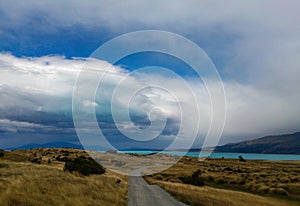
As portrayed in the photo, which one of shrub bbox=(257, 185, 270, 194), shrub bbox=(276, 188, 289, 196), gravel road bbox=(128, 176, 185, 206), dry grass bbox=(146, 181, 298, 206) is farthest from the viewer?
shrub bbox=(257, 185, 270, 194)

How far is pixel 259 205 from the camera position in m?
21.9

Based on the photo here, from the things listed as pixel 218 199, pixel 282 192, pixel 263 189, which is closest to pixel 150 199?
pixel 218 199

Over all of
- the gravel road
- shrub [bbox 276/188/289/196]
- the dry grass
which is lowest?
shrub [bbox 276/188/289/196]

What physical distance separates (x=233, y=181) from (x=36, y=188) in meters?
36.0

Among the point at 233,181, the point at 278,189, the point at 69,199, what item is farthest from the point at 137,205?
the point at 233,181

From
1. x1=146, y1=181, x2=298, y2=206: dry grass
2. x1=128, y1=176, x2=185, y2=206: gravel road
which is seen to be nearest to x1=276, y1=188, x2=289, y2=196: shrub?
x1=146, y1=181, x2=298, y2=206: dry grass

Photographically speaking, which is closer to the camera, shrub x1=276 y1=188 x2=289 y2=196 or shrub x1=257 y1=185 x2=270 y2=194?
shrub x1=276 y1=188 x2=289 y2=196

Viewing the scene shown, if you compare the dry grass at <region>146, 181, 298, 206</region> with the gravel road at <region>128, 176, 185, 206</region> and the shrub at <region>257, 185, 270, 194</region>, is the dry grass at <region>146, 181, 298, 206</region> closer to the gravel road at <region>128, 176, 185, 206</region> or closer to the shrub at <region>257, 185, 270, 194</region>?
the gravel road at <region>128, 176, 185, 206</region>

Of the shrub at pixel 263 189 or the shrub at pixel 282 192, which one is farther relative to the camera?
the shrub at pixel 263 189

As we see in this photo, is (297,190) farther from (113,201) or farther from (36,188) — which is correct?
(36,188)

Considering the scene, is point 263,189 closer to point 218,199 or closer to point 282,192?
point 282,192

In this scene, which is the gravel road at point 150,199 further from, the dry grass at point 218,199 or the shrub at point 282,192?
the shrub at point 282,192

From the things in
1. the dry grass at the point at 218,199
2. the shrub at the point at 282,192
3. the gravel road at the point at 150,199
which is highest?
the gravel road at the point at 150,199

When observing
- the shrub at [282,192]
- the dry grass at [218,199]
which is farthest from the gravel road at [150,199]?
the shrub at [282,192]
